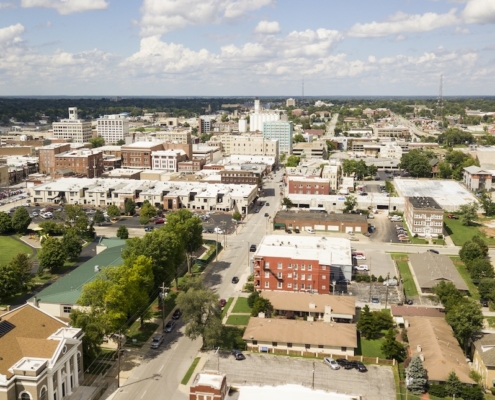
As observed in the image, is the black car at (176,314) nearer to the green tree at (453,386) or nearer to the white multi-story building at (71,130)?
the green tree at (453,386)

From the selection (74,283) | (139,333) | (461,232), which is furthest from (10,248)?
(461,232)

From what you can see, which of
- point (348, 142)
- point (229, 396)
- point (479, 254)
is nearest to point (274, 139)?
point (348, 142)

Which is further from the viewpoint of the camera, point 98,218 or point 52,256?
point 98,218

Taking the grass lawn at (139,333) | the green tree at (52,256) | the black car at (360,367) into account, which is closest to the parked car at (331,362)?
the black car at (360,367)

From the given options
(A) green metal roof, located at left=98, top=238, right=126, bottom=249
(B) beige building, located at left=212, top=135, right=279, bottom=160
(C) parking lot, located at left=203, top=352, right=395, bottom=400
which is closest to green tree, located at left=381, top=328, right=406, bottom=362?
(C) parking lot, located at left=203, top=352, right=395, bottom=400

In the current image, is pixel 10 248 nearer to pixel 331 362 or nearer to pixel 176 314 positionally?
pixel 176 314

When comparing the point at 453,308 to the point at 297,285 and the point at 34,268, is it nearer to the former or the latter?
the point at 297,285
